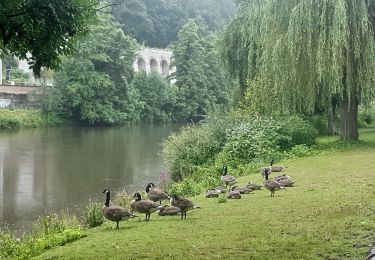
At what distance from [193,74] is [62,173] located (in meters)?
47.5

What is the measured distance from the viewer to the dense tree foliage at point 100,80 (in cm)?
5716

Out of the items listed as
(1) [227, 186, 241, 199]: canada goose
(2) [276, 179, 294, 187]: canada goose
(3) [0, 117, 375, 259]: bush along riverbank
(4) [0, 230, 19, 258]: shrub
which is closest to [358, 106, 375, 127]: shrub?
(3) [0, 117, 375, 259]: bush along riverbank

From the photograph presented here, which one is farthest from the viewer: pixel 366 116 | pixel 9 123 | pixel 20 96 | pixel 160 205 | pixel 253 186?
pixel 20 96

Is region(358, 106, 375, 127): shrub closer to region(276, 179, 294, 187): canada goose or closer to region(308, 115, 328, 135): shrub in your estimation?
region(308, 115, 328, 135): shrub

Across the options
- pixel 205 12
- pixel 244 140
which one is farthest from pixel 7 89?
pixel 205 12

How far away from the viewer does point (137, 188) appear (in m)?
19.2

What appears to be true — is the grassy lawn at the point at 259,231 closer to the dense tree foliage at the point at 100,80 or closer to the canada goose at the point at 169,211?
the canada goose at the point at 169,211

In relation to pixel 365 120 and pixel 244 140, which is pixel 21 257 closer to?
pixel 244 140

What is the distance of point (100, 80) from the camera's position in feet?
192

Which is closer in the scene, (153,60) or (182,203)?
(182,203)

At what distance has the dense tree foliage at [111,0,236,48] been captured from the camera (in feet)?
335

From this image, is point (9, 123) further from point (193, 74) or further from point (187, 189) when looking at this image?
point (187, 189)

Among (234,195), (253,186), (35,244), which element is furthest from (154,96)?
(35,244)

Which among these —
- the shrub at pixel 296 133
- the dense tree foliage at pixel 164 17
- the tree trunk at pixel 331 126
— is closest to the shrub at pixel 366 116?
the tree trunk at pixel 331 126
